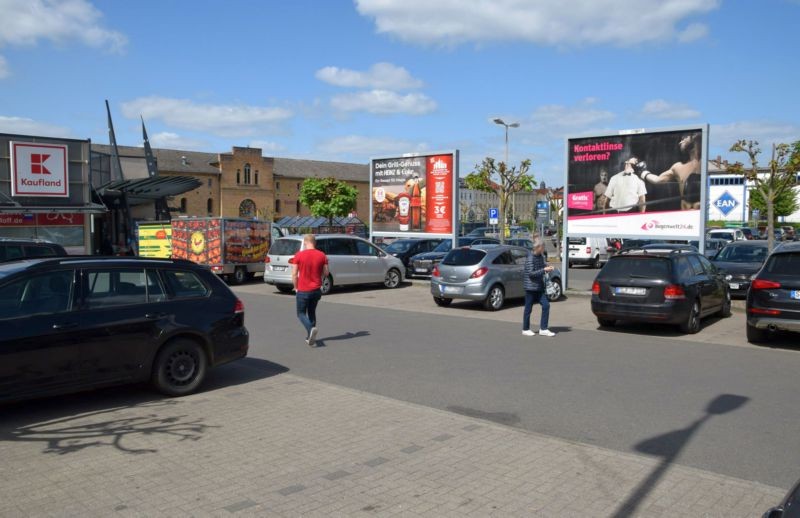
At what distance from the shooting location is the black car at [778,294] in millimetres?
10750

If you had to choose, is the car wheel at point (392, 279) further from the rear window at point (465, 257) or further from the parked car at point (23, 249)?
the parked car at point (23, 249)

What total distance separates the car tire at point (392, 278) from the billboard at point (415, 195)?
2325 mm

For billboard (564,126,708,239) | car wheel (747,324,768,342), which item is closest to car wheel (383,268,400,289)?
billboard (564,126,708,239)

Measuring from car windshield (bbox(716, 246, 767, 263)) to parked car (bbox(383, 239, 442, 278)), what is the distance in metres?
10.6

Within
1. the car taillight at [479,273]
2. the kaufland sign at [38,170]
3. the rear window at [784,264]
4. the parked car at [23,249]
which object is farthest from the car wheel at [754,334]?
the kaufland sign at [38,170]

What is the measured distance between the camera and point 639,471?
5.39 metres

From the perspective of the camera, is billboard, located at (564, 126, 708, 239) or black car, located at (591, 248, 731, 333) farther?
billboard, located at (564, 126, 708, 239)

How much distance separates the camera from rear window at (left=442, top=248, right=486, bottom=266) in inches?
644

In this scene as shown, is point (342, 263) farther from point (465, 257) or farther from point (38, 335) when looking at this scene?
point (38, 335)

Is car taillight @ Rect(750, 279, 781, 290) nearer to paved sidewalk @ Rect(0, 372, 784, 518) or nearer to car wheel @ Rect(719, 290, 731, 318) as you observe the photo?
car wheel @ Rect(719, 290, 731, 318)

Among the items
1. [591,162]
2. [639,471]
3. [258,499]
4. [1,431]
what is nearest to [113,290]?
[1,431]

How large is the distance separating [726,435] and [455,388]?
3.02 metres

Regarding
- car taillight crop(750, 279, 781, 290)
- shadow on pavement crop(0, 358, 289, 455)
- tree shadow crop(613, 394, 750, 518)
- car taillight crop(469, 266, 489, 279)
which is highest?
car taillight crop(750, 279, 781, 290)

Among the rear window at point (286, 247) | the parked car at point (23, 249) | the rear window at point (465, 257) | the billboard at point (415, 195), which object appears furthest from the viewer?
the billboard at point (415, 195)
